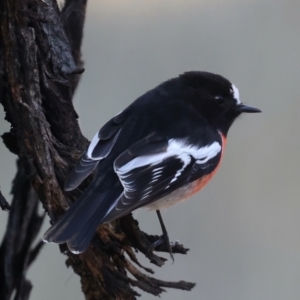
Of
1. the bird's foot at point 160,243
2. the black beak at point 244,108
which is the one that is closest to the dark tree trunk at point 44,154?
the bird's foot at point 160,243

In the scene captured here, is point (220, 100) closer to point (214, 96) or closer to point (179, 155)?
point (214, 96)

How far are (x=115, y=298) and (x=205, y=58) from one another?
4.74 ft

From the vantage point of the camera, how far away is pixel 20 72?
1263 mm

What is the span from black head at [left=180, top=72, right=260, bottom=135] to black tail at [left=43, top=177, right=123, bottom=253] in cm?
60

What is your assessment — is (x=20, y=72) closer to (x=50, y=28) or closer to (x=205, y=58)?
(x=50, y=28)

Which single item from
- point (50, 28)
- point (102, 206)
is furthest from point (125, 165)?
point (50, 28)

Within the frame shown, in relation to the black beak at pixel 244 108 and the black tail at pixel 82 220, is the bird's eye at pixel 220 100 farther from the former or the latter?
the black tail at pixel 82 220

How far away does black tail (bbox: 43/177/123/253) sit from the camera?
1.11m

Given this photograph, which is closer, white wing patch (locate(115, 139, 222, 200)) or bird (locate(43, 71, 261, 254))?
bird (locate(43, 71, 261, 254))

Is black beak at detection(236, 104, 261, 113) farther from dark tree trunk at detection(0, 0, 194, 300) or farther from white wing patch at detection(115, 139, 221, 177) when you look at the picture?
dark tree trunk at detection(0, 0, 194, 300)

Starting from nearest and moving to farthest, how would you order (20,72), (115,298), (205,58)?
(115,298), (20,72), (205,58)

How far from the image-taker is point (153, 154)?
4.75 feet

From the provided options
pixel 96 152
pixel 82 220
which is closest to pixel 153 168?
pixel 96 152

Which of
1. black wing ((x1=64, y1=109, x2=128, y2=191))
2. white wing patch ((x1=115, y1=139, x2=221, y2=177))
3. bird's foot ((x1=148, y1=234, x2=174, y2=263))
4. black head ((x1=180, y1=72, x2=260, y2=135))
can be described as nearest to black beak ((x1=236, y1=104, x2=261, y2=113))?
black head ((x1=180, y1=72, x2=260, y2=135))
